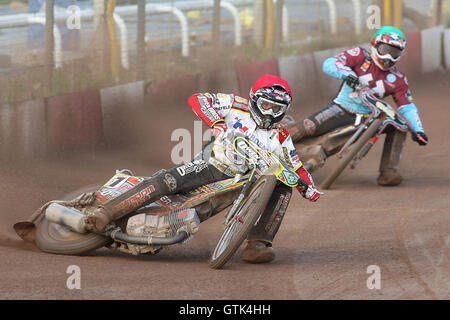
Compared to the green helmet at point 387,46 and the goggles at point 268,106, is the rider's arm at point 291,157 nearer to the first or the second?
the goggles at point 268,106

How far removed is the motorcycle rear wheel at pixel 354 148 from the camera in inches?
438

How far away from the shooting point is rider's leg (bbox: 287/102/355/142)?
11820 mm

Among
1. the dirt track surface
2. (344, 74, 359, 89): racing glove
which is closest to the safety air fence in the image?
the dirt track surface

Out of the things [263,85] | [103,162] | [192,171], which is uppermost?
[263,85]

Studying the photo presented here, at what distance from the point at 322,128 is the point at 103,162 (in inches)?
122

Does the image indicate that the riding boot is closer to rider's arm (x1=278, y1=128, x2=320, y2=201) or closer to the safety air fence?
rider's arm (x1=278, y1=128, x2=320, y2=201)

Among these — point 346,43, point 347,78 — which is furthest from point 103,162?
point 346,43

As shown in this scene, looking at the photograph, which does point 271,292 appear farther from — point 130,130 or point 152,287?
point 130,130

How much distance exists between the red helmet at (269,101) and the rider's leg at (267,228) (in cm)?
62

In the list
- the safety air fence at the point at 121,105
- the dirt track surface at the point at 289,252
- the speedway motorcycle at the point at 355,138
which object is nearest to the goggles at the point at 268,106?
the dirt track surface at the point at 289,252

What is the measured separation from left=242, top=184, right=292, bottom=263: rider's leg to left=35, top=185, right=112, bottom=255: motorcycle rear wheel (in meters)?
1.26

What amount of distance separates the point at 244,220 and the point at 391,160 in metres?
5.29
